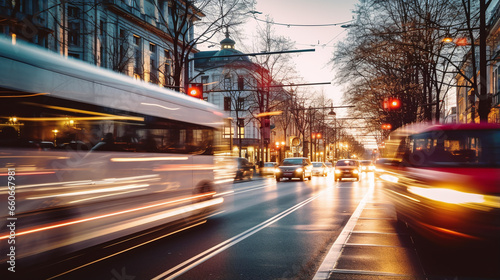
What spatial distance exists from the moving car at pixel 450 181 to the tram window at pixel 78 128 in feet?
14.4

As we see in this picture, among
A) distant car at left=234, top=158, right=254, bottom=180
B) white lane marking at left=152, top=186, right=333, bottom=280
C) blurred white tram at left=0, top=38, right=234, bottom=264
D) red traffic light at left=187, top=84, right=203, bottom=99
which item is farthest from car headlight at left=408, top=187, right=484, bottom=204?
distant car at left=234, top=158, right=254, bottom=180

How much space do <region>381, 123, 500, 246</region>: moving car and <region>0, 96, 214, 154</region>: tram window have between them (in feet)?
14.4

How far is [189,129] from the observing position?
10258 mm

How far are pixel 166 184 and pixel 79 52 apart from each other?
32.6 m

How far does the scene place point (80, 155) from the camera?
644 cm

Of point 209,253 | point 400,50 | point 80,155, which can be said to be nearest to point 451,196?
point 209,253

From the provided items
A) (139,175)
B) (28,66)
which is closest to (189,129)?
(139,175)

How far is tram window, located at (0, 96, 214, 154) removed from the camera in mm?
5387

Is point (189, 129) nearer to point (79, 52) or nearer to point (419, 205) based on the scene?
point (419, 205)

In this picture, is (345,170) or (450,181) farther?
(345,170)

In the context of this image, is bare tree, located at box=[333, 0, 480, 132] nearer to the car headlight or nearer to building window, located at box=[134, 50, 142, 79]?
the car headlight

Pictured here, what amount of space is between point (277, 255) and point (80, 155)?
3.16 metres

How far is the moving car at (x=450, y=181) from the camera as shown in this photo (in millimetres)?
5789

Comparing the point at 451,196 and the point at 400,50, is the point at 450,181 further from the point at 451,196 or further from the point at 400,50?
the point at 400,50
